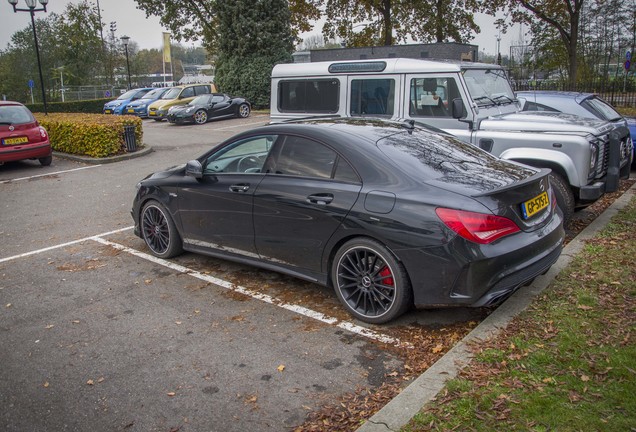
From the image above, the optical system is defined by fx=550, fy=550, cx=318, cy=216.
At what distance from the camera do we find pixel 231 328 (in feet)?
15.1

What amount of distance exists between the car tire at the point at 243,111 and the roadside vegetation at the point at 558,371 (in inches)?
868

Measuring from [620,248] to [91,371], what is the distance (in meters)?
5.19

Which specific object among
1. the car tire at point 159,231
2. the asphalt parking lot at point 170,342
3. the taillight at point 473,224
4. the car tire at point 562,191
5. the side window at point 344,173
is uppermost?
the side window at point 344,173

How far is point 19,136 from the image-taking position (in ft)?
42.8

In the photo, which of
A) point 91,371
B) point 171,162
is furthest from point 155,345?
point 171,162

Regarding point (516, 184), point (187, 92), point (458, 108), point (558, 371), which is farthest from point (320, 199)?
point (187, 92)

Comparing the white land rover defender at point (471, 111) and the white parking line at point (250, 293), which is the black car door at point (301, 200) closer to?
the white parking line at point (250, 293)

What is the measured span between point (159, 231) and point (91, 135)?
30.6ft

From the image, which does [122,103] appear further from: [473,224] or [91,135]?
[473,224]

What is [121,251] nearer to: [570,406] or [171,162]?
[570,406]

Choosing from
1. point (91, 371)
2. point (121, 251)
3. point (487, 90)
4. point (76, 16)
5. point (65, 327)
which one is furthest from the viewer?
point (76, 16)

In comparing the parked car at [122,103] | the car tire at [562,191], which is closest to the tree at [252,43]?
the parked car at [122,103]

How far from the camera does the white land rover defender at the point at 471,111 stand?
648 centimetres

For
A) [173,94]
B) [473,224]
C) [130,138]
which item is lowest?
[130,138]
